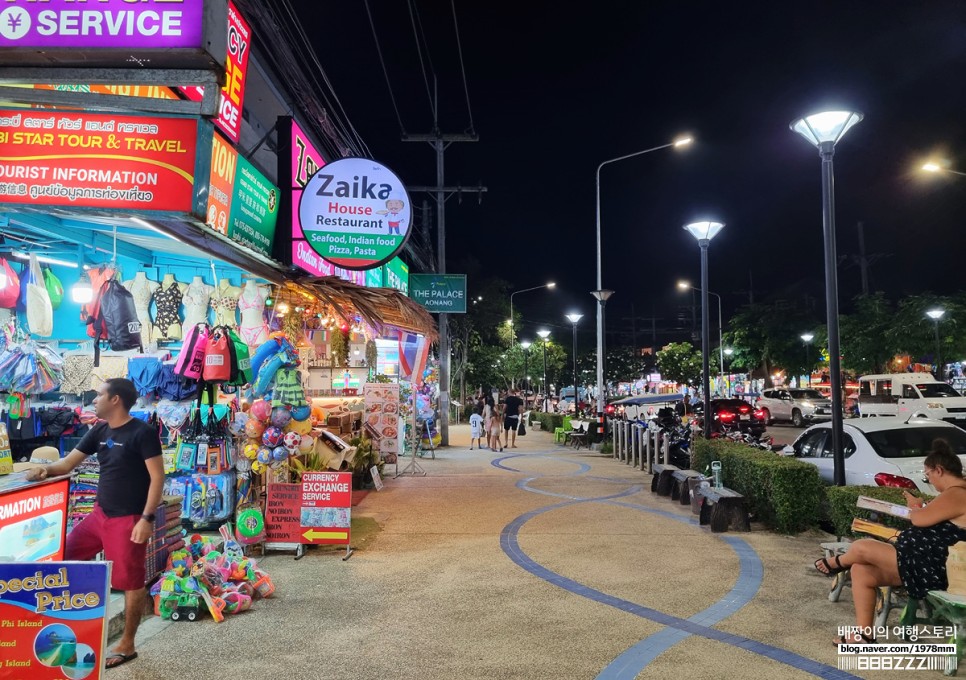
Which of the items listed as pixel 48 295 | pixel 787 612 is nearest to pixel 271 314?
pixel 48 295

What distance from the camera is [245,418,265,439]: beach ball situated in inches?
279

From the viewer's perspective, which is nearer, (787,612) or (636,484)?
(787,612)

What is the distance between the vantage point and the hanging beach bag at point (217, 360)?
677 centimetres

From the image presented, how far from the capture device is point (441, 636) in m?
4.71

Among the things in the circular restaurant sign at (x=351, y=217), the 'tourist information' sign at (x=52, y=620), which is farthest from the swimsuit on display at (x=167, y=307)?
the 'tourist information' sign at (x=52, y=620)

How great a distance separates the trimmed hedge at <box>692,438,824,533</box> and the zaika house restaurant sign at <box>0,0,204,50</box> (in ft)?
24.8

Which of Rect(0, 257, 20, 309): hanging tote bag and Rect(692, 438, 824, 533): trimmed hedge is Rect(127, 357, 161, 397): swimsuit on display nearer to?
Rect(0, 257, 20, 309): hanging tote bag

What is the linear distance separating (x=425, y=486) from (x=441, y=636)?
7081mm

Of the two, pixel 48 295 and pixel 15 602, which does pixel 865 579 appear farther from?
pixel 48 295

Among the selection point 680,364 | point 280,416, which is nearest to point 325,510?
point 280,416

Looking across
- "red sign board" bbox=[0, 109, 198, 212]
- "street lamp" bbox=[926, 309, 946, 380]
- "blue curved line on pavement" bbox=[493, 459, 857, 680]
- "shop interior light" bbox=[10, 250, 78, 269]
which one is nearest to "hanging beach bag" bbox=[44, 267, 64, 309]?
"shop interior light" bbox=[10, 250, 78, 269]

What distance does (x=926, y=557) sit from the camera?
428 cm

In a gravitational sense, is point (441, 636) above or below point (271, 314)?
below

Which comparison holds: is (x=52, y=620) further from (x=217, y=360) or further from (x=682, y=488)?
(x=682, y=488)
